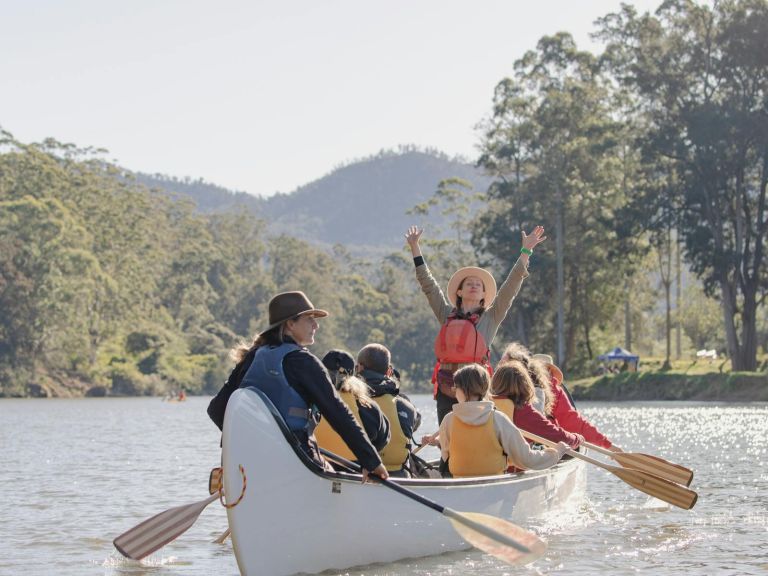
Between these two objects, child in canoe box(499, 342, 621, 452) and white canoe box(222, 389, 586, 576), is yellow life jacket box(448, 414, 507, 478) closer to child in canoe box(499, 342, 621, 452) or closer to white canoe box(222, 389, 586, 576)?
white canoe box(222, 389, 586, 576)

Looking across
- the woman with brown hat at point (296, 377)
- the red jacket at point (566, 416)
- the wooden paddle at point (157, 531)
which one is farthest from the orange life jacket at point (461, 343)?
the woman with brown hat at point (296, 377)

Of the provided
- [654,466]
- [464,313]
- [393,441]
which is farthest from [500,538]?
[654,466]

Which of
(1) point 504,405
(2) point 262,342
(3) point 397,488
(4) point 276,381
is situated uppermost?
(2) point 262,342

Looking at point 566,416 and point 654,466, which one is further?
point 566,416

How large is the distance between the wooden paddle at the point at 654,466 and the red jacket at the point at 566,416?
47 centimetres

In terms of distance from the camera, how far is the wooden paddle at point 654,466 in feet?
38.1

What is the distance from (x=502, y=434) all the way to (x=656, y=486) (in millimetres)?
2171

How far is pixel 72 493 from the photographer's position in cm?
1480

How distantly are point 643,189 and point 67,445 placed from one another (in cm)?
2925

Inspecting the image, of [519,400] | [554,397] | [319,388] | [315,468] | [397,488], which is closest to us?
[319,388]

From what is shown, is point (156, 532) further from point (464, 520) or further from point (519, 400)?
point (519, 400)

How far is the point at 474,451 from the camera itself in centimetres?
980

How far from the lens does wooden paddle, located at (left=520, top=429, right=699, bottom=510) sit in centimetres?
1089

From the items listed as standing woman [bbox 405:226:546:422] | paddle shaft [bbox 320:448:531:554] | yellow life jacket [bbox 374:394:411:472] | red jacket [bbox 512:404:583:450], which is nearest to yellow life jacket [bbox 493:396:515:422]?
red jacket [bbox 512:404:583:450]
